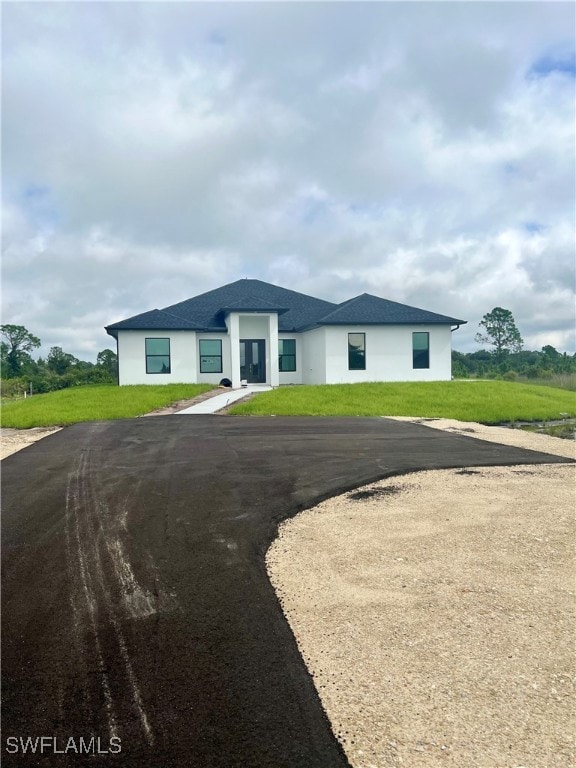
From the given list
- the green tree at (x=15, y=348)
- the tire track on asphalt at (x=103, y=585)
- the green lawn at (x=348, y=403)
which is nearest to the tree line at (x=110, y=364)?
the green tree at (x=15, y=348)

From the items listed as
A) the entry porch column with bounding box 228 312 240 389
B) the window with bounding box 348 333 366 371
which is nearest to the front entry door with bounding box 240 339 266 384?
the entry porch column with bounding box 228 312 240 389

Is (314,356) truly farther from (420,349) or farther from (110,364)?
(110,364)

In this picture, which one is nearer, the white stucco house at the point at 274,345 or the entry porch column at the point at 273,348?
the white stucco house at the point at 274,345

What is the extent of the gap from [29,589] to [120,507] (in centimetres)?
215

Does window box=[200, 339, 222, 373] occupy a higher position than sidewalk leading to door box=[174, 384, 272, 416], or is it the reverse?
window box=[200, 339, 222, 373]

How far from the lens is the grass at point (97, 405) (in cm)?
1597

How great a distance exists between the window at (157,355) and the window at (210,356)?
6.51ft

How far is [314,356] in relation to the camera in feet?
88.5

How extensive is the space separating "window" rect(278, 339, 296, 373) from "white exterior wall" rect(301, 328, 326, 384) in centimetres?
61

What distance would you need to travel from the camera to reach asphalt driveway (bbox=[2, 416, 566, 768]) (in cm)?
254

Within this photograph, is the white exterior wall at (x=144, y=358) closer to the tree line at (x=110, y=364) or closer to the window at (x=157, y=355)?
the window at (x=157, y=355)

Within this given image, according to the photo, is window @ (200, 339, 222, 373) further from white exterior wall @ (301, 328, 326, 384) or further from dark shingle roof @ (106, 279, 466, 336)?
white exterior wall @ (301, 328, 326, 384)

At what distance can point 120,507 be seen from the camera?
628 centimetres

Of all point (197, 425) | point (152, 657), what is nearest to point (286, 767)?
point (152, 657)
